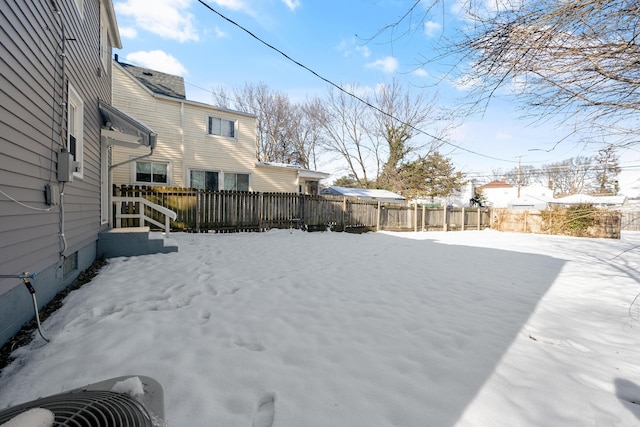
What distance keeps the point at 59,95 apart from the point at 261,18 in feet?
12.9

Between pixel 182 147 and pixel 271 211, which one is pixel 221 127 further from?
pixel 271 211

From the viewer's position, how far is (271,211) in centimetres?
1044

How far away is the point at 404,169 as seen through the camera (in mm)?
26891

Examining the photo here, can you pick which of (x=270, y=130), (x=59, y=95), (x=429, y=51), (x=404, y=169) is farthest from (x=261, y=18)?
(x=404, y=169)

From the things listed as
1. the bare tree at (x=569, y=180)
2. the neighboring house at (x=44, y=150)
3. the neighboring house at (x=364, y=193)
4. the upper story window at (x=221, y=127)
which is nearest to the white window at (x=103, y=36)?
the neighboring house at (x=44, y=150)

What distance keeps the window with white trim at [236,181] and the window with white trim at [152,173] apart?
2488mm

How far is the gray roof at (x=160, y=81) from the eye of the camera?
40.2ft

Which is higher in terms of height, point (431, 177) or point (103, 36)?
point (103, 36)

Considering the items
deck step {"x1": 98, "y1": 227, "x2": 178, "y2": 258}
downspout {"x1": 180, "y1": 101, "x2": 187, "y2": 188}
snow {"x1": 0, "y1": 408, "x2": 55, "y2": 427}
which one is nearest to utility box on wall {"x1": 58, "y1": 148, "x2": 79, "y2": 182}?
deck step {"x1": 98, "y1": 227, "x2": 178, "y2": 258}

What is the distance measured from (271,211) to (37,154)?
25.4ft

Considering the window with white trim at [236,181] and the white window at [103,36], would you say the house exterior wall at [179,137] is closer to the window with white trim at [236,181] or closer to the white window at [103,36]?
the window with white trim at [236,181]

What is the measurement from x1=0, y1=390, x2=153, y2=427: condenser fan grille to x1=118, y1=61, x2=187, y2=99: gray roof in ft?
43.4

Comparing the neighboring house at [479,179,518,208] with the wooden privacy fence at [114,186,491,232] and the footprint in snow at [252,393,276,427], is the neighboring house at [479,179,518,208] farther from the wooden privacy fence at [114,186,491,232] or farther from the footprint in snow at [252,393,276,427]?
the footprint in snow at [252,393,276,427]

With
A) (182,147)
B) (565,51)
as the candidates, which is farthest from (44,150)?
(182,147)
